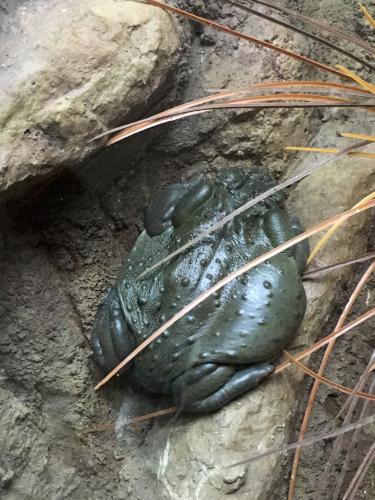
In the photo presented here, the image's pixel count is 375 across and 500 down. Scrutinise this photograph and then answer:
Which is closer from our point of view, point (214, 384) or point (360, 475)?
point (360, 475)

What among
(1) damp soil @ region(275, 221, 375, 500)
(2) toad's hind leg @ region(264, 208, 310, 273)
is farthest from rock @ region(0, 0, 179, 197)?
(1) damp soil @ region(275, 221, 375, 500)

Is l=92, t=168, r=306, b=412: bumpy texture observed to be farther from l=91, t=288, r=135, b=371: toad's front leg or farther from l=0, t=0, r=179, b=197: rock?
l=0, t=0, r=179, b=197: rock

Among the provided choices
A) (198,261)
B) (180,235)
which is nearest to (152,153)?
(180,235)

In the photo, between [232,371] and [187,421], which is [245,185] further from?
[187,421]

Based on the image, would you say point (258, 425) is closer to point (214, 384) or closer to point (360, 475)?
point (214, 384)

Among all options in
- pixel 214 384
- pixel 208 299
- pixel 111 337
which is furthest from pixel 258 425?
pixel 111 337
